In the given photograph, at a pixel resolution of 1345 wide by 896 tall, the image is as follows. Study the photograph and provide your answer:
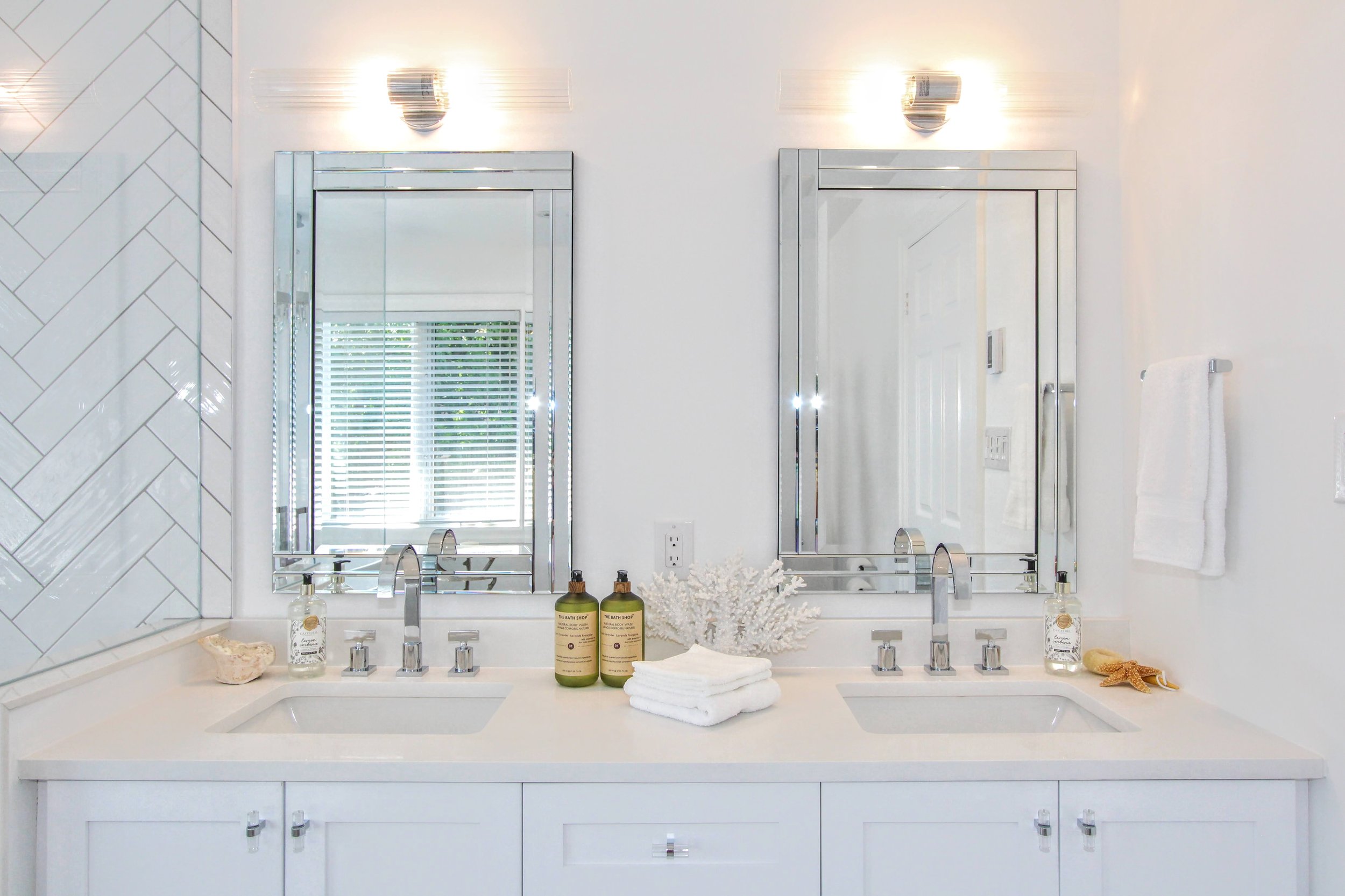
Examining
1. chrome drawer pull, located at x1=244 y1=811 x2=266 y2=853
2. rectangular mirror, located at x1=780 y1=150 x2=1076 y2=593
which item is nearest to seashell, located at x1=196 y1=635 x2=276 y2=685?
chrome drawer pull, located at x1=244 y1=811 x2=266 y2=853

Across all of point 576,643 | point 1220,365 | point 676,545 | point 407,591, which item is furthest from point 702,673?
point 1220,365

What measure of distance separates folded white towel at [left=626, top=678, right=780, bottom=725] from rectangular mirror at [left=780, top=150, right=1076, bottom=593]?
352 mm

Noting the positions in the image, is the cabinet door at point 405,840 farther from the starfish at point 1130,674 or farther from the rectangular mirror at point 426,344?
the starfish at point 1130,674

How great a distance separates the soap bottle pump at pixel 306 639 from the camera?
5.03 ft

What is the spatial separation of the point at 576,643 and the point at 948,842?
673mm

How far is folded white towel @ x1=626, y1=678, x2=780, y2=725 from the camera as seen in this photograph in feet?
4.12

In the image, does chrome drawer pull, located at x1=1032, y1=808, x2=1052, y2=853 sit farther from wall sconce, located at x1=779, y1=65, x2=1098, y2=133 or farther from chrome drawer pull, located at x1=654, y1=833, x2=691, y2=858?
wall sconce, located at x1=779, y1=65, x2=1098, y2=133

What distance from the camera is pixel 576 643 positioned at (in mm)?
1463

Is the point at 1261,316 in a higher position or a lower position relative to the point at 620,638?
higher

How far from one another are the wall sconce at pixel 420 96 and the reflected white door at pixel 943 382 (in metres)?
0.97

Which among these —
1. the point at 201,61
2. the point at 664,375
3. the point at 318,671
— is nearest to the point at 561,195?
the point at 664,375

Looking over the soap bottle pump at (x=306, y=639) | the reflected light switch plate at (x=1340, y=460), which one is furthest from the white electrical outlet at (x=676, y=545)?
the reflected light switch plate at (x=1340, y=460)

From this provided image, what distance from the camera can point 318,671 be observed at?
1552mm

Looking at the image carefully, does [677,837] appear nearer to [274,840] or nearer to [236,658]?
[274,840]
